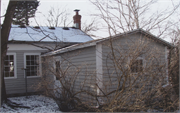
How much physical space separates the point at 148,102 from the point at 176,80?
6.79 feet

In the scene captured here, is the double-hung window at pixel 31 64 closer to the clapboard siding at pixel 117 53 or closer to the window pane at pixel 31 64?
the window pane at pixel 31 64

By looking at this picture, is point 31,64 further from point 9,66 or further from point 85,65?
point 85,65

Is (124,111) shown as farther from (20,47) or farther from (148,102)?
(20,47)

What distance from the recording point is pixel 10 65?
38.3 feet

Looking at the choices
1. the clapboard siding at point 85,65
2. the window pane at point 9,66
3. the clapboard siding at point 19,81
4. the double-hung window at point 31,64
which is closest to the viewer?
the clapboard siding at point 85,65

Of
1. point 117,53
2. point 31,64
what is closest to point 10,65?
point 31,64

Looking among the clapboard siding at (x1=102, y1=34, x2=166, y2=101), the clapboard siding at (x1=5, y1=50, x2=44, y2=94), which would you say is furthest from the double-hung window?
the clapboard siding at (x1=102, y1=34, x2=166, y2=101)

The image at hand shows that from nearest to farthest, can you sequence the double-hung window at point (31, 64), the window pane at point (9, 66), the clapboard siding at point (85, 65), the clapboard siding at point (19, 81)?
the clapboard siding at point (85, 65)
the clapboard siding at point (19, 81)
the window pane at point (9, 66)
the double-hung window at point (31, 64)

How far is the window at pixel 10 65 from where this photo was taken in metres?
11.5

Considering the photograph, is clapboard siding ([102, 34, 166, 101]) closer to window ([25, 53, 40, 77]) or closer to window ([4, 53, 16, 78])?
window ([25, 53, 40, 77])

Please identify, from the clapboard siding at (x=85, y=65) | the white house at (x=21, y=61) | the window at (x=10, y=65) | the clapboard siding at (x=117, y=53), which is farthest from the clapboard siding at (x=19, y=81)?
the clapboard siding at (x=117, y=53)

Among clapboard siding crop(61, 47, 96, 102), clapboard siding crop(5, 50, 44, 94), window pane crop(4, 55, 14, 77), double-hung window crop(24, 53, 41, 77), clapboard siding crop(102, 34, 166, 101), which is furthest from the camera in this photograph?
double-hung window crop(24, 53, 41, 77)

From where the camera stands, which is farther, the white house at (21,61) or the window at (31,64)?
the window at (31,64)

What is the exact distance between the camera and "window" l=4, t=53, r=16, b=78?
11.5 metres
